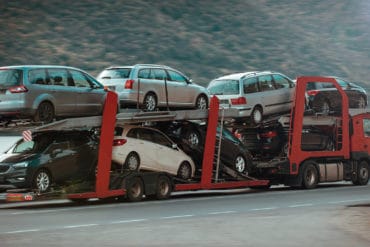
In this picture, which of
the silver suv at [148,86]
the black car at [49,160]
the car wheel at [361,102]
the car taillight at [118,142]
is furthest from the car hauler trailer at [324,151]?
the black car at [49,160]

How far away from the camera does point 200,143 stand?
78.2 feet

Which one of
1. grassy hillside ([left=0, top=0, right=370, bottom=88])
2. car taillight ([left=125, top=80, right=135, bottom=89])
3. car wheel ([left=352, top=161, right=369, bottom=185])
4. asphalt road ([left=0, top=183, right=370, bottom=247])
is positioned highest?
grassy hillside ([left=0, top=0, right=370, bottom=88])

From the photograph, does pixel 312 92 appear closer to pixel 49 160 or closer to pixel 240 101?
pixel 240 101

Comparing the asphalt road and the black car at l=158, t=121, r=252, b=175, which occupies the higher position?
the black car at l=158, t=121, r=252, b=175

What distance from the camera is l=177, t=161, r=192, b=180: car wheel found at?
911 inches

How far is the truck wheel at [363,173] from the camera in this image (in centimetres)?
2908

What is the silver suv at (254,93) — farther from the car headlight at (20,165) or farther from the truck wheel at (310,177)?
the car headlight at (20,165)

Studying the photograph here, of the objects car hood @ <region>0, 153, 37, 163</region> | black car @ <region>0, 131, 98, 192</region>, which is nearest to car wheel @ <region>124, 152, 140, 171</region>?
black car @ <region>0, 131, 98, 192</region>

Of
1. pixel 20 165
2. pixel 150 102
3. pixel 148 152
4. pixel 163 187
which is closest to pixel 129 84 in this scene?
pixel 150 102

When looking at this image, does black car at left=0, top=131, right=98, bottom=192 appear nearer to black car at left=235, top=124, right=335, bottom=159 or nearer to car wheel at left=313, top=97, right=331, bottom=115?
black car at left=235, top=124, right=335, bottom=159

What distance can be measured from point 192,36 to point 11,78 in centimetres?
5067

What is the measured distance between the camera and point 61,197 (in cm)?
1930

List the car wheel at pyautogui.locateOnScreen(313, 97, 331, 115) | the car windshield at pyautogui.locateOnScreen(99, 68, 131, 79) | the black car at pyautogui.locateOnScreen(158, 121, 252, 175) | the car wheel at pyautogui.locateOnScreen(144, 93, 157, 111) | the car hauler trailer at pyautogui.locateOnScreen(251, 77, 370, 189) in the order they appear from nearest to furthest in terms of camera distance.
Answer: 1. the car windshield at pyautogui.locateOnScreen(99, 68, 131, 79)
2. the car wheel at pyautogui.locateOnScreen(144, 93, 157, 111)
3. the black car at pyautogui.locateOnScreen(158, 121, 252, 175)
4. the car hauler trailer at pyautogui.locateOnScreen(251, 77, 370, 189)
5. the car wheel at pyautogui.locateOnScreen(313, 97, 331, 115)

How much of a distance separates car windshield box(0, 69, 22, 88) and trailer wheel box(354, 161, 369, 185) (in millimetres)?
14126
